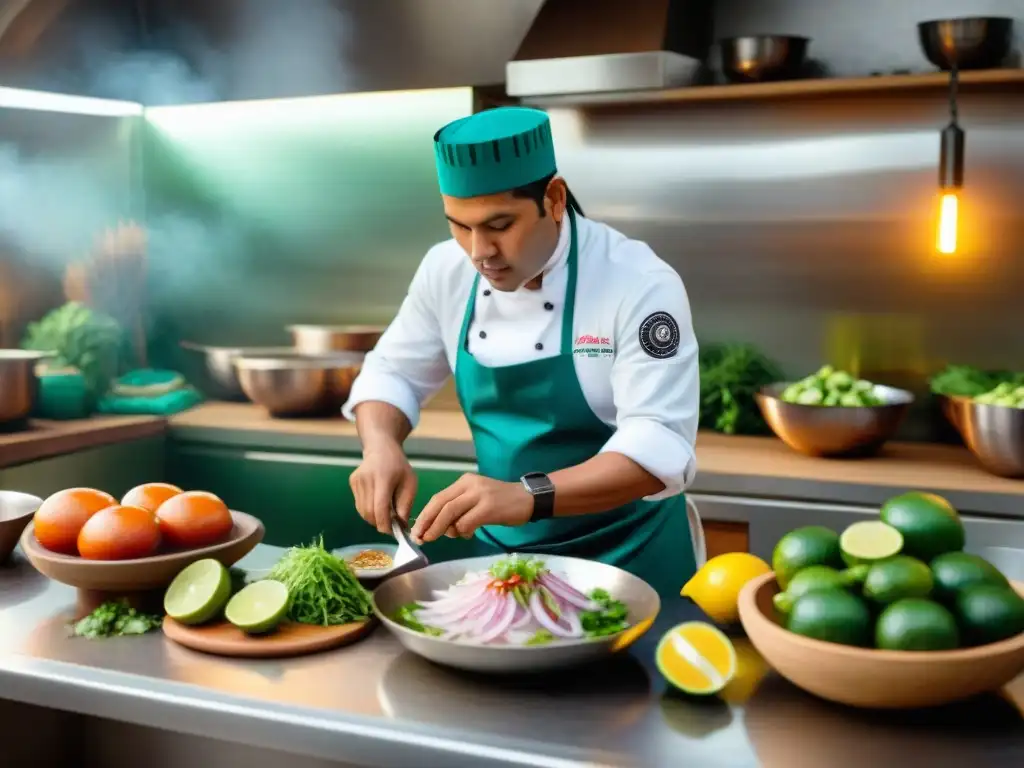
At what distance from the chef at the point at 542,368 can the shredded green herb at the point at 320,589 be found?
0.19 meters

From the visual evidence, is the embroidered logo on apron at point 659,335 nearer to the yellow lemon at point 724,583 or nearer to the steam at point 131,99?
the yellow lemon at point 724,583

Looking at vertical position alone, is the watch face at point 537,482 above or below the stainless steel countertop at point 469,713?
above

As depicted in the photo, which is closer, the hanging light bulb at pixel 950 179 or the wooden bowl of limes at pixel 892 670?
the wooden bowl of limes at pixel 892 670

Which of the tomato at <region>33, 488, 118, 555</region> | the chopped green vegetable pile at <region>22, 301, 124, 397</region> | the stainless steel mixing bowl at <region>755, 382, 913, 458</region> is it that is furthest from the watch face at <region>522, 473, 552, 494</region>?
the chopped green vegetable pile at <region>22, 301, 124, 397</region>

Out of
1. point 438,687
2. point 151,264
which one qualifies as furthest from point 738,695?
point 151,264

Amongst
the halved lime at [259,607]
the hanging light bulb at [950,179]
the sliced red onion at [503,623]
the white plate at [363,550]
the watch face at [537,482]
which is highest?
the hanging light bulb at [950,179]

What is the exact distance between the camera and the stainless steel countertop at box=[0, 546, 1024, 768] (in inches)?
50.6

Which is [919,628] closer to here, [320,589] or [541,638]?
[541,638]

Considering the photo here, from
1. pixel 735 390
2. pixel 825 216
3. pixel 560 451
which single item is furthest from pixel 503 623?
pixel 825 216

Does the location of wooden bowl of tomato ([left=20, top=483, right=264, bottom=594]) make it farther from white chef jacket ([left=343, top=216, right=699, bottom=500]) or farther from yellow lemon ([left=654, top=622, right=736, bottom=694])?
yellow lemon ([left=654, top=622, right=736, bottom=694])

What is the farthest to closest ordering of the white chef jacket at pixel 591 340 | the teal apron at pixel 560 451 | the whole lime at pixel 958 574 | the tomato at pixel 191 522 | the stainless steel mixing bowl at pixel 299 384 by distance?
the stainless steel mixing bowl at pixel 299 384 < the teal apron at pixel 560 451 < the white chef jacket at pixel 591 340 < the tomato at pixel 191 522 < the whole lime at pixel 958 574

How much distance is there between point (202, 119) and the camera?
4648 millimetres

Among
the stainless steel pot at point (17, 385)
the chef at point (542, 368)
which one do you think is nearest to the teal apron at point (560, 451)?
the chef at point (542, 368)

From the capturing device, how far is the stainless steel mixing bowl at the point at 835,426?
3.25 meters
